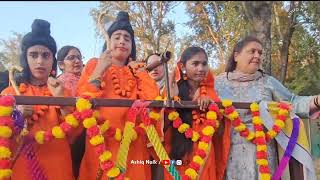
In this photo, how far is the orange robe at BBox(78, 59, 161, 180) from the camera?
115 inches

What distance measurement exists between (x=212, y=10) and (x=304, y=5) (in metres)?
6.37

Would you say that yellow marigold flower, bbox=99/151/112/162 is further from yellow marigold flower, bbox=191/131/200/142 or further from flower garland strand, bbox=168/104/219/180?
yellow marigold flower, bbox=191/131/200/142

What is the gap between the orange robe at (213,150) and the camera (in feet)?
10.3

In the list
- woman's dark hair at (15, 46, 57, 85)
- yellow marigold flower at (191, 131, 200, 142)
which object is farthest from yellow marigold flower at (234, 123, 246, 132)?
woman's dark hair at (15, 46, 57, 85)

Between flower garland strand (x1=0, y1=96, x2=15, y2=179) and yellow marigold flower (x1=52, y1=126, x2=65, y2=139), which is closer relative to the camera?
flower garland strand (x1=0, y1=96, x2=15, y2=179)

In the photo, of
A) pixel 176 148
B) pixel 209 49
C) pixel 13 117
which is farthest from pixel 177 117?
pixel 209 49

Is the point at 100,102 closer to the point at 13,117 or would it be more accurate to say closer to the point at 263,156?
the point at 13,117

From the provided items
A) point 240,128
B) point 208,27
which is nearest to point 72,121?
point 240,128

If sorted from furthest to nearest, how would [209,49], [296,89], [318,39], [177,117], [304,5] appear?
[209,49] → [296,89] → [304,5] → [318,39] → [177,117]

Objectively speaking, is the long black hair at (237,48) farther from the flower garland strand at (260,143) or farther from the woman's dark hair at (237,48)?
the flower garland strand at (260,143)

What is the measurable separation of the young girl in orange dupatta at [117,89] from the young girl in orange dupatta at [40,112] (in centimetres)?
17

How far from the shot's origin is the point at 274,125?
3.29 metres

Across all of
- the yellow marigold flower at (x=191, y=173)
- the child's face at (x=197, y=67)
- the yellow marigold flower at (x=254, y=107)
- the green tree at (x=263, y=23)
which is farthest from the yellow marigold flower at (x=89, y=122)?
the green tree at (x=263, y=23)

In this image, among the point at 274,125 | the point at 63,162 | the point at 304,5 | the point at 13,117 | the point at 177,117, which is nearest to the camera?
the point at 13,117
